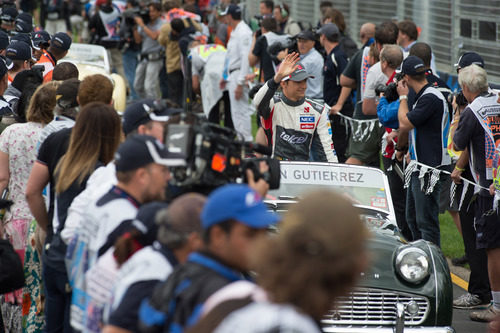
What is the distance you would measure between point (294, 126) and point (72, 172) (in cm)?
318

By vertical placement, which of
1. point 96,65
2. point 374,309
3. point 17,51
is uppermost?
point 17,51

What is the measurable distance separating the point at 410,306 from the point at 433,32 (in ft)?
36.3

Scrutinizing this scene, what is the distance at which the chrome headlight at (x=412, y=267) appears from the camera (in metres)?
5.74

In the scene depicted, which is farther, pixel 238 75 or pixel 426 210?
pixel 238 75

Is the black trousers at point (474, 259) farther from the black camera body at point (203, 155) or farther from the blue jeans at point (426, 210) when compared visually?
the black camera body at point (203, 155)

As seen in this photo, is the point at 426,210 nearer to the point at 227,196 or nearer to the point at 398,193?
the point at 398,193

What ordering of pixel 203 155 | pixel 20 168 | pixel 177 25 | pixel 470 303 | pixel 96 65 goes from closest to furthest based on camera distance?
pixel 203 155 → pixel 20 168 → pixel 470 303 → pixel 96 65 → pixel 177 25

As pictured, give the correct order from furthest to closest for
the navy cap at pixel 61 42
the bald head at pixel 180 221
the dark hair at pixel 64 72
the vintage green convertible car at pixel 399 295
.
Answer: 1. the navy cap at pixel 61 42
2. the dark hair at pixel 64 72
3. the vintage green convertible car at pixel 399 295
4. the bald head at pixel 180 221

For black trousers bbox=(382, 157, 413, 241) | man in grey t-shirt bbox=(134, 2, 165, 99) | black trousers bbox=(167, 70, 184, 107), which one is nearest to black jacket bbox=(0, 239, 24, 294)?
black trousers bbox=(382, 157, 413, 241)

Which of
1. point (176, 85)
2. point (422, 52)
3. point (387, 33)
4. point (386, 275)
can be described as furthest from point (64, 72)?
point (176, 85)

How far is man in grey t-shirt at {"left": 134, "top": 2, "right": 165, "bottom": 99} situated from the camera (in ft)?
57.9

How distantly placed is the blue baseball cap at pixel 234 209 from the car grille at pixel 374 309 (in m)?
3.01

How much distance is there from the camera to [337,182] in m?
6.87

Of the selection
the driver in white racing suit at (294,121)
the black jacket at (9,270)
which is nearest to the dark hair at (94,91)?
the black jacket at (9,270)
